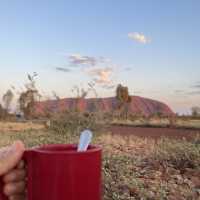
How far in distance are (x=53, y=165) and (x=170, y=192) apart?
A: 5.80 ft

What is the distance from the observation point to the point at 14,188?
2.40 ft

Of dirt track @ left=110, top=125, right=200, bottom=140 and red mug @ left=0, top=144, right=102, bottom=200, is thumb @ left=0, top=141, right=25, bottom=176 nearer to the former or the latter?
red mug @ left=0, top=144, right=102, bottom=200

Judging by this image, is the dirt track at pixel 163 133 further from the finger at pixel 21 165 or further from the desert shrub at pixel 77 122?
Answer: the finger at pixel 21 165

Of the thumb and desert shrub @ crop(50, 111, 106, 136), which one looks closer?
the thumb

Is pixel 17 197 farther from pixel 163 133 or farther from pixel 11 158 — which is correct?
pixel 163 133

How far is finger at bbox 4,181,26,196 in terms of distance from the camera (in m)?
0.73

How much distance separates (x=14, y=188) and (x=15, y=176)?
21mm

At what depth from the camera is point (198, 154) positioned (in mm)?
3064

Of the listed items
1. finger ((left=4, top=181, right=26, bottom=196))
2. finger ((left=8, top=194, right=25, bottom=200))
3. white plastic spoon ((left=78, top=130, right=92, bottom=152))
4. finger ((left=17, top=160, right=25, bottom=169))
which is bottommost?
finger ((left=8, top=194, right=25, bottom=200))

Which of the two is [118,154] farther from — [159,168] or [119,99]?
[119,99]

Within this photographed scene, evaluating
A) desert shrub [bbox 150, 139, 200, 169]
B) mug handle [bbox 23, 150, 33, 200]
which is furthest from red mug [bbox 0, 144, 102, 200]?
desert shrub [bbox 150, 139, 200, 169]

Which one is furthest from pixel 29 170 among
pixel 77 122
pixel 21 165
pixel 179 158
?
pixel 77 122

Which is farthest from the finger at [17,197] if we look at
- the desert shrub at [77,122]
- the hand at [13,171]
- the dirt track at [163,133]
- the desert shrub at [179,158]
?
the desert shrub at [77,122]

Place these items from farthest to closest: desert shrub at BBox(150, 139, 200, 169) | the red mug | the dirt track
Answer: the dirt track
desert shrub at BBox(150, 139, 200, 169)
the red mug
